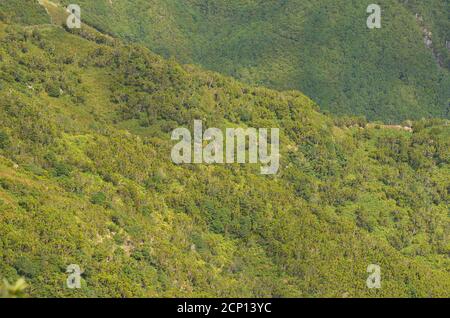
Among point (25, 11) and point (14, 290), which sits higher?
point (25, 11)

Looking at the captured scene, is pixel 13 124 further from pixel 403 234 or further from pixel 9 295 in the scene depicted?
pixel 9 295

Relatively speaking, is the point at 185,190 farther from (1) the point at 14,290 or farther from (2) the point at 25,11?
(2) the point at 25,11

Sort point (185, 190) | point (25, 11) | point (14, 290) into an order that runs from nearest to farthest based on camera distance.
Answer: point (14, 290), point (185, 190), point (25, 11)

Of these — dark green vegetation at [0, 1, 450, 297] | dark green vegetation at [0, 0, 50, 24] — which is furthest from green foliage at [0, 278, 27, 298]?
dark green vegetation at [0, 0, 50, 24]

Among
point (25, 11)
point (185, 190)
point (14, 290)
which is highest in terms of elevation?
point (25, 11)

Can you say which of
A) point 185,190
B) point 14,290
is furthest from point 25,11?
point 14,290

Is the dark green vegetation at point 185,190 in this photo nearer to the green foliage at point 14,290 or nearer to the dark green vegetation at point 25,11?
the dark green vegetation at point 25,11

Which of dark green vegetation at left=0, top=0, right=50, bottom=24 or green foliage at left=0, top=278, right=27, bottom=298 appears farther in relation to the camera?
dark green vegetation at left=0, top=0, right=50, bottom=24

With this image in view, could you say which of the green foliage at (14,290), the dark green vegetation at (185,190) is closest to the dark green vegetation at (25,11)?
the dark green vegetation at (185,190)

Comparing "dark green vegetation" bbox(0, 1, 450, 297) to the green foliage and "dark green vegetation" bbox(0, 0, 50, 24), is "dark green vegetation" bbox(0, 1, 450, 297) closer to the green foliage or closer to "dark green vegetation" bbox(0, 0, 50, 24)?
"dark green vegetation" bbox(0, 0, 50, 24)
